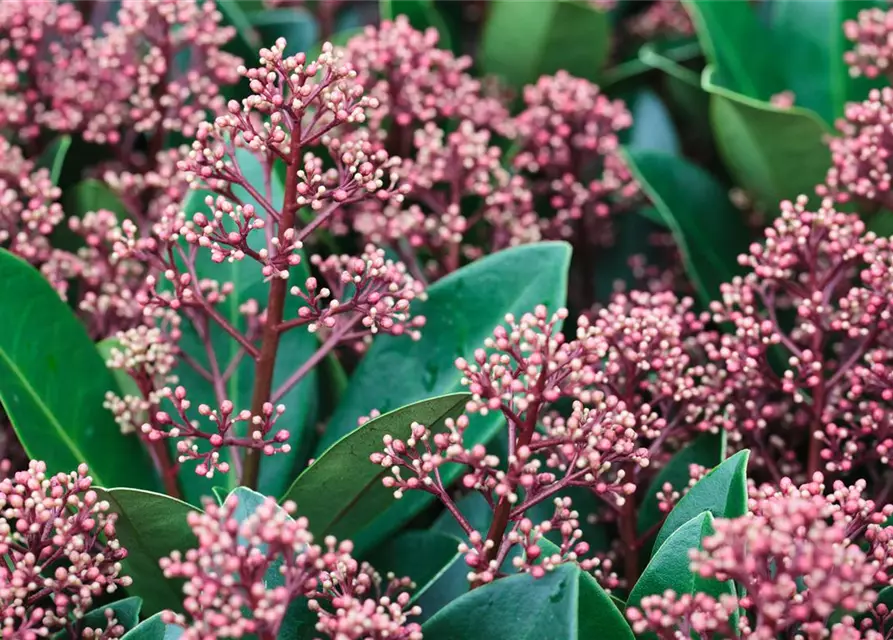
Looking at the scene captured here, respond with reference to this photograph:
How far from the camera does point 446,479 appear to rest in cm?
163

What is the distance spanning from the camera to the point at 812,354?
5.37 ft

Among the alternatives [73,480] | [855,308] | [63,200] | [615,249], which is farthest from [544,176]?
[73,480]

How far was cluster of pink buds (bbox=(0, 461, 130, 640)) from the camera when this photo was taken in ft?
4.38

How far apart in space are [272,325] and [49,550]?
458 millimetres

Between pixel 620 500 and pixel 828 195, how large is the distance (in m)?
0.93

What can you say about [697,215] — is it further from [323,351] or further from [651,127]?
[323,351]

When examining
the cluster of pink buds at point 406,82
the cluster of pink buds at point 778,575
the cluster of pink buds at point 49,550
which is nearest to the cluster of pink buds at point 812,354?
the cluster of pink buds at point 778,575

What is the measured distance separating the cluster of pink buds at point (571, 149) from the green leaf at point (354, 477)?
29.1 inches

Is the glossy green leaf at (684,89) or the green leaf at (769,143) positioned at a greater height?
the glossy green leaf at (684,89)

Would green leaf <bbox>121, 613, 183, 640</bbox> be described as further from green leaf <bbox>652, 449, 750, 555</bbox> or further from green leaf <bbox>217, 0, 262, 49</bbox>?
green leaf <bbox>217, 0, 262, 49</bbox>

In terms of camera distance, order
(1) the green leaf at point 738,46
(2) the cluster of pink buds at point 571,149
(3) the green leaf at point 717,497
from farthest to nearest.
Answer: (1) the green leaf at point 738,46 < (2) the cluster of pink buds at point 571,149 < (3) the green leaf at point 717,497

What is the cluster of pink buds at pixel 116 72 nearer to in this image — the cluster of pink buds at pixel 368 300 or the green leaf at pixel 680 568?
the cluster of pink buds at pixel 368 300


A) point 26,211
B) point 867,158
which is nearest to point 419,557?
point 26,211

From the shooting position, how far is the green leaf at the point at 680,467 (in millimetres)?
1710
